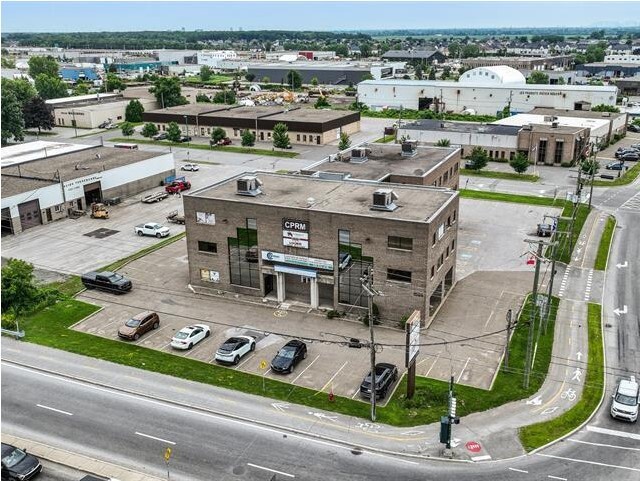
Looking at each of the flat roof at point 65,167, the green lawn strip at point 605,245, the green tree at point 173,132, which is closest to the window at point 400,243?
the green lawn strip at point 605,245

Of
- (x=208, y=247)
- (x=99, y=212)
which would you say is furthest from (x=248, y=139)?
(x=208, y=247)

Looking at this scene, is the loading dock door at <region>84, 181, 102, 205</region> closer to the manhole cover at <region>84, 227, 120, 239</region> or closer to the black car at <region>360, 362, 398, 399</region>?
the manhole cover at <region>84, 227, 120, 239</region>

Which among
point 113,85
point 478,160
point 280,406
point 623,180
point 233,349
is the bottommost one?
point 280,406

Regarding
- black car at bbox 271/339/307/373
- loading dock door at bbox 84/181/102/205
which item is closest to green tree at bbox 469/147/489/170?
loading dock door at bbox 84/181/102/205

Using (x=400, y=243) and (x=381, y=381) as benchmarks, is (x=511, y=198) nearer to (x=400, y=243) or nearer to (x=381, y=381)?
(x=400, y=243)

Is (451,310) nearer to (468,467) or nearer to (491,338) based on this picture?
(491,338)

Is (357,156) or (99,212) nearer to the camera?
(357,156)

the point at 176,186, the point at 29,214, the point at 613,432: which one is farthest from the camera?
the point at 176,186

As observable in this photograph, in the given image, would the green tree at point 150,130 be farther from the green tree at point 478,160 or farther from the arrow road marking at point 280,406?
the arrow road marking at point 280,406
